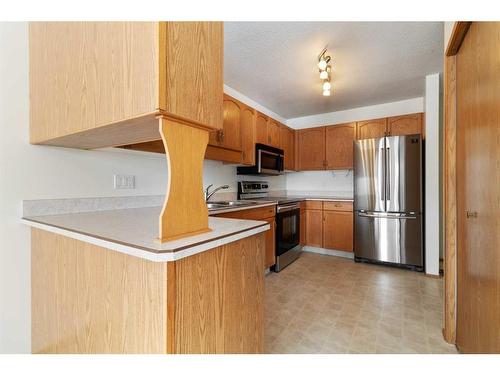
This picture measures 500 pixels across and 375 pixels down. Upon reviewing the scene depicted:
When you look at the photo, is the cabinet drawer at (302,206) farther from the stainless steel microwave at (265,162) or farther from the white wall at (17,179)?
the white wall at (17,179)

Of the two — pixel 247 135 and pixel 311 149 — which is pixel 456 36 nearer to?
pixel 247 135

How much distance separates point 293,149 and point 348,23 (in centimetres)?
232

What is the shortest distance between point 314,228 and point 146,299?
10.5 ft

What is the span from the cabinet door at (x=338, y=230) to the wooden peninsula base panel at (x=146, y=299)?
257 cm

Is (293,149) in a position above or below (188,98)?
above

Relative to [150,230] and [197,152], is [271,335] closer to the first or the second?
[150,230]

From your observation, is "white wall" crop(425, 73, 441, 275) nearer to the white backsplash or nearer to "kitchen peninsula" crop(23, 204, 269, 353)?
the white backsplash

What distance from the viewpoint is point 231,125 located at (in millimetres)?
2707

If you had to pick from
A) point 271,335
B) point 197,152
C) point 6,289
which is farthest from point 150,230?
point 271,335

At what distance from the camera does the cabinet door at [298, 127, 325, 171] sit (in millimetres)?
3926

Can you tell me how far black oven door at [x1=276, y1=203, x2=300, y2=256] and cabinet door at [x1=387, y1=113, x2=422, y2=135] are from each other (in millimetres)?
1684

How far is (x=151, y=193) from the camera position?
201cm

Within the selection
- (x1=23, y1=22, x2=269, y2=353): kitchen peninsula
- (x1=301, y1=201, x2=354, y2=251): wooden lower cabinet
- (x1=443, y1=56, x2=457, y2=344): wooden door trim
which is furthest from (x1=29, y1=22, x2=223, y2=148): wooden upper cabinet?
(x1=301, y1=201, x2=354, y2=251): wooden lower cabinet

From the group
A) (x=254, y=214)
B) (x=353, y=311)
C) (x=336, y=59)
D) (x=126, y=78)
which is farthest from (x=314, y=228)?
(x=126, y=78)
